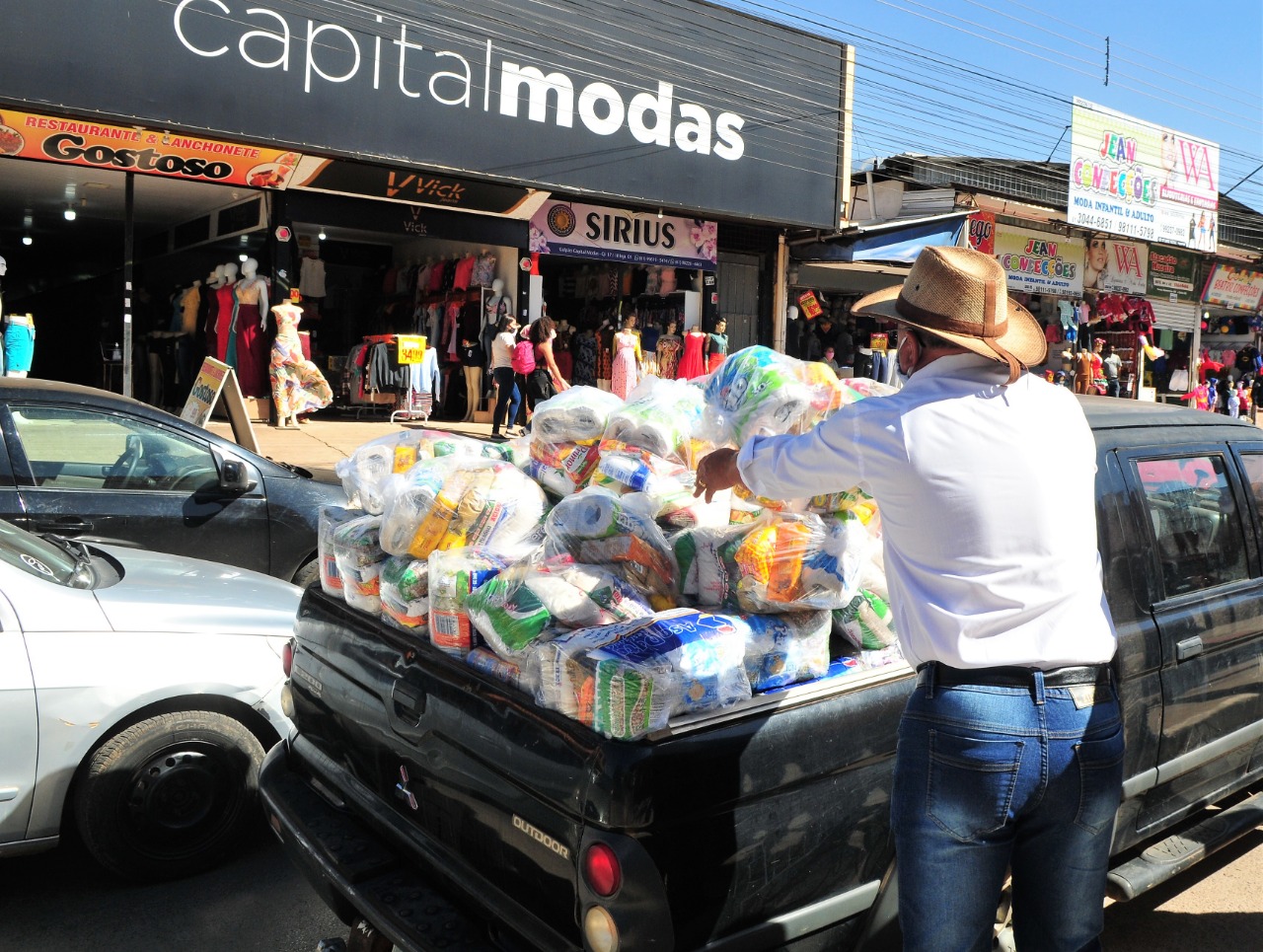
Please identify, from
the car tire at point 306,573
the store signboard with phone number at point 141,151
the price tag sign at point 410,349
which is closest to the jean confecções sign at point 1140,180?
the price tag sign at point 410,349

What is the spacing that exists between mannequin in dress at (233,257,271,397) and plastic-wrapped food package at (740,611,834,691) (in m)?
12.1

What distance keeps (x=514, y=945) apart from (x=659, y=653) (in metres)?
0.77

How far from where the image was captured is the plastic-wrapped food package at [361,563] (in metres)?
3.08

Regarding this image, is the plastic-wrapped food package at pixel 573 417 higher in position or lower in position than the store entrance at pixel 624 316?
lower

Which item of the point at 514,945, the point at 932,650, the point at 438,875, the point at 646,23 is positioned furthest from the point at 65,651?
the point at 646,23

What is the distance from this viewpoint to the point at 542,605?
8.43 ft

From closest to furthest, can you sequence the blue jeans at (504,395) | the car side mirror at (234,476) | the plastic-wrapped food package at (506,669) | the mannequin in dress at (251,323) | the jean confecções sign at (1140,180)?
the plastic-wrapped food package at (506,669) → the car side mirror at (234,476) → the mannequin in dress at (251,323) → the blue jeans at (504,395) → the jean confecções sign at (1140,180)

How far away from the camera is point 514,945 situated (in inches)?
95.0

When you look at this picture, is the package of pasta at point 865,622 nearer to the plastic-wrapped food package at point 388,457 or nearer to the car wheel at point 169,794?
the plastic-wrapped food package at point 388,457

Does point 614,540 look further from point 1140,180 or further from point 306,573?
point 1140,180

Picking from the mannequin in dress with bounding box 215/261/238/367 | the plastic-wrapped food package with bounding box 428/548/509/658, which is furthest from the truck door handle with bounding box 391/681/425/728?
the mannequin in dress with bounding box 215/261/238/367

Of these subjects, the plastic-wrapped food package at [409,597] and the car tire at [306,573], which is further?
the car tire at [306,573]

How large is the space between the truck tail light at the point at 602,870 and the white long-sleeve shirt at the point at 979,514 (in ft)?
2.41

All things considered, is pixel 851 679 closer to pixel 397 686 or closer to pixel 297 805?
pixel 397 686
